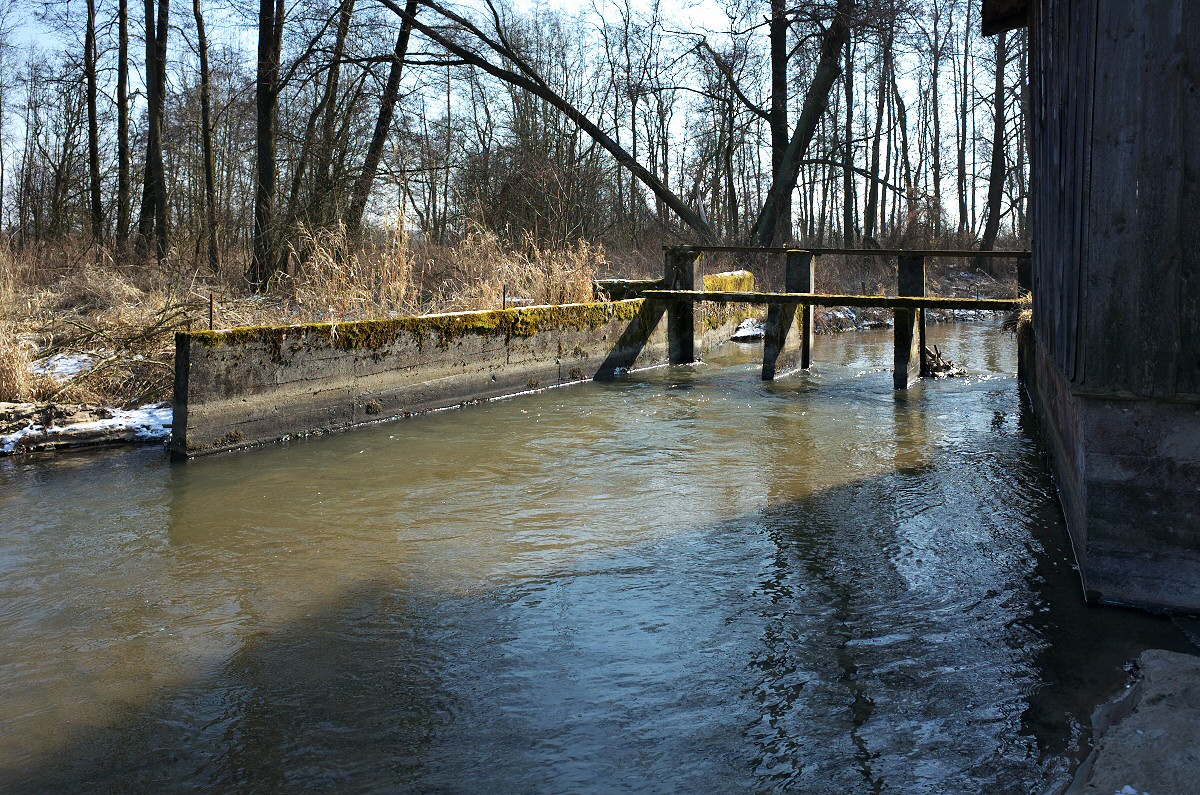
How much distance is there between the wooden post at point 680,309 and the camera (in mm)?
13250

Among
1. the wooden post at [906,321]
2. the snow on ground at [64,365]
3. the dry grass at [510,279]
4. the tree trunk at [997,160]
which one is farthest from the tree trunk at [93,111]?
the tree trunk at [997,160]

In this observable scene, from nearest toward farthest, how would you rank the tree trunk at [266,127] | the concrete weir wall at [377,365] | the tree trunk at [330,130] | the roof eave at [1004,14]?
the concrete weir wall at [377,365], the roof eave at [1004,14], the tree trunk at [266,127], the tree trunk at [330,130]

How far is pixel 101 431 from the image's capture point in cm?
812

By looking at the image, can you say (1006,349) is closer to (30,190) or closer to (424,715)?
(424,715)

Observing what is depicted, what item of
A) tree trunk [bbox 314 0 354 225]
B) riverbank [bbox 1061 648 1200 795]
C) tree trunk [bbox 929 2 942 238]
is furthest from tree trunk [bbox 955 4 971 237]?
riverbank [bbox 1061 648 1200 795]

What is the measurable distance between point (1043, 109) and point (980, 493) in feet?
8.34

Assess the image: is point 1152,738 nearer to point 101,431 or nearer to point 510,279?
point 101,431

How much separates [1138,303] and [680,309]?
9551mm

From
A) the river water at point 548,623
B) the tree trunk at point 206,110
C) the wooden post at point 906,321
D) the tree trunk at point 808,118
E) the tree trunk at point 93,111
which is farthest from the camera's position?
the tree trunk at point 93,111

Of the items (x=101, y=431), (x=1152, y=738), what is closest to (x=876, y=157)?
(x=101, y=431)

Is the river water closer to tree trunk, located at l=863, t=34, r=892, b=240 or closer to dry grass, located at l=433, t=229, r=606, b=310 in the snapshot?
dry grass, located at l=433, t=229, r=606, b=310

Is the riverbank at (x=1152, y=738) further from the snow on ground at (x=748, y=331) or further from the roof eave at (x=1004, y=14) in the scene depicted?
the snow on ground at (x=748, y=331)

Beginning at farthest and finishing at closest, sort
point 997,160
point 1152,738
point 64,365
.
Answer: point 997,160, point 64,365, point 1152,738

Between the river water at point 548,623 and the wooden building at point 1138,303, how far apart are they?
315 millimetres
